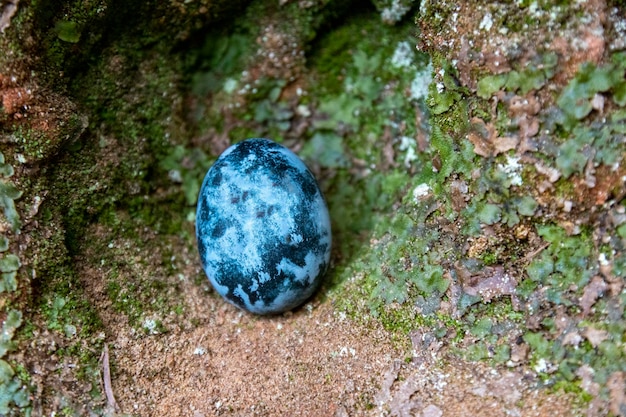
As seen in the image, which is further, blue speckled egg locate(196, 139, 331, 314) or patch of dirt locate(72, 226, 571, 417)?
blue speckled egg locate(196, 139, 331, 314)

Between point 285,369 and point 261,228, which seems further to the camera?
point 285,369

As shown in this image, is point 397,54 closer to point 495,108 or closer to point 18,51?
point 495,108

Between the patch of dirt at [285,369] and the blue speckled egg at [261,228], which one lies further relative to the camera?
the blue speckled egg at [261,228]

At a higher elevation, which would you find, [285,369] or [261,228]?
[261,228]

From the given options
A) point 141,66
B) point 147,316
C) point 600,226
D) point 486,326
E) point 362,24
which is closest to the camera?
point 600,226

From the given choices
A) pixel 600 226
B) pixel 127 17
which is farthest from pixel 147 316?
pixel 600 226

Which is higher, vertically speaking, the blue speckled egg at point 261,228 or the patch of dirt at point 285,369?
the blue speckled egg at point 261,228

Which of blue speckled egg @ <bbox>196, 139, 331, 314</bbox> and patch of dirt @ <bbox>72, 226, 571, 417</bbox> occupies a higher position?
blue speckled egg @ <bbox>196, 139, 331, 314</bbox>

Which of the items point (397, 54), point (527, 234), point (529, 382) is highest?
point (397, 54)
